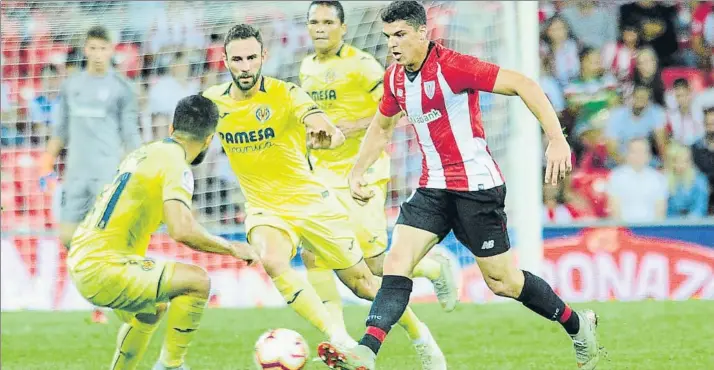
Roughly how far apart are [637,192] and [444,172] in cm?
759

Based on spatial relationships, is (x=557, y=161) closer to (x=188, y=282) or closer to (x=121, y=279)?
(x=188, y=282)

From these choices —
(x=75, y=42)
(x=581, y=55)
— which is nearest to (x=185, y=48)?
(x=75, y=42)

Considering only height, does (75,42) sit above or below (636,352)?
above

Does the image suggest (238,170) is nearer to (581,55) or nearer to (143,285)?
(143,285)

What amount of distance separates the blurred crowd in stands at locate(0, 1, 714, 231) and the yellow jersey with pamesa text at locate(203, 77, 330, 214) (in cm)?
543

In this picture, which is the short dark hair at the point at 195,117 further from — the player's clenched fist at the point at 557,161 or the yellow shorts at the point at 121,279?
the player's clenched fist at the point at 557,161

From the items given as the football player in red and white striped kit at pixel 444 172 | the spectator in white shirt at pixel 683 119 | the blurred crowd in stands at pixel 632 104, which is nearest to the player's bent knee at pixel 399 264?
the football player in red and white striped kit at pixel 444 172

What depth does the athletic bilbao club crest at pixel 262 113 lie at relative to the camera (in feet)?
26.2

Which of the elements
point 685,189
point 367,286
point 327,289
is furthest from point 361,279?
point 685,189

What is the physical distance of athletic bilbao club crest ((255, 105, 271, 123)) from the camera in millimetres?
7973

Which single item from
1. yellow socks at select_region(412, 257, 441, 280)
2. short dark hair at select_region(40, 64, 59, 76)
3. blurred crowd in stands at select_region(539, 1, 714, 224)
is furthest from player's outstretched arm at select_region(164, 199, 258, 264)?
short dark hair at select_region(40, 64, 59, 76)

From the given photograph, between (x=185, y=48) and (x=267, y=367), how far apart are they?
8.59 m

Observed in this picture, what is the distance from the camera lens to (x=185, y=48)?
14.8 meters

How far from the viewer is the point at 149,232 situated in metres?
6.79
